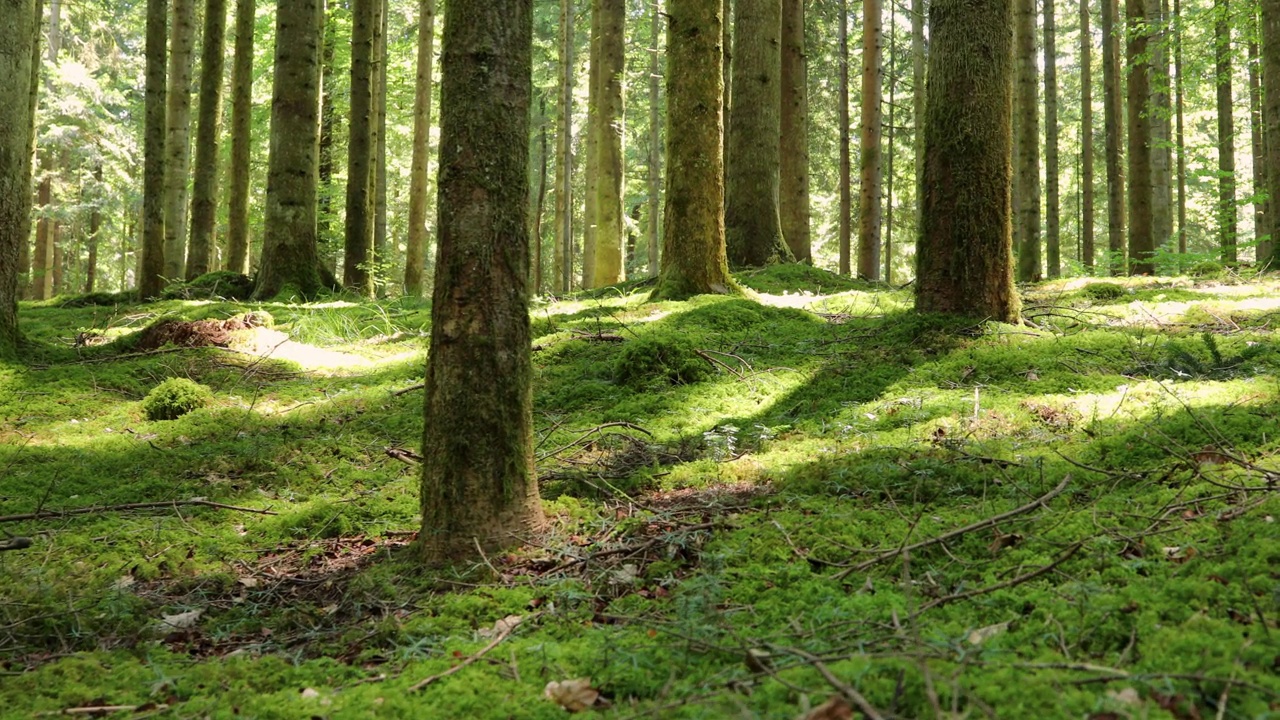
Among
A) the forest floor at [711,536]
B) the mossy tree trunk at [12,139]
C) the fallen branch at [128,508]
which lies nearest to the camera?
the forest floor at [711,536]

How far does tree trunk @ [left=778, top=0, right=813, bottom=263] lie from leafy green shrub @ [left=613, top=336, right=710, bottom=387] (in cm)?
831

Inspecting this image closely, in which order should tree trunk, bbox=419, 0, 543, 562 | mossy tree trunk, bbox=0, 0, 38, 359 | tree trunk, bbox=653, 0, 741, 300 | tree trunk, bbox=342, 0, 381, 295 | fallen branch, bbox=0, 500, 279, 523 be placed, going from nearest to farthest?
tree trunk, bbox=419, 0, 543, 562, fallen branch, bbox=0, 500, 279, 523, mossy tree trunk, bbox=0, 0, 38, 359, tree trunk, bbox=653, 0, 741, 300, tree trunk, bbox=342, 0, 381, 295

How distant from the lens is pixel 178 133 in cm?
1336

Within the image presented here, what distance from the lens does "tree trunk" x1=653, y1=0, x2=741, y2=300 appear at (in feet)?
26.3

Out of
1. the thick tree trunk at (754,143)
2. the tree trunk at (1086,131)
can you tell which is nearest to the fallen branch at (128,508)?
the thick tree trunk at (754,143)

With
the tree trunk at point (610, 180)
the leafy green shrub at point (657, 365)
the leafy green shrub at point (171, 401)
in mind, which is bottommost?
the leafy green shrub at point (171, 401)

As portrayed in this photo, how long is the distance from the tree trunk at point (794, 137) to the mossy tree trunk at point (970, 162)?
792cm

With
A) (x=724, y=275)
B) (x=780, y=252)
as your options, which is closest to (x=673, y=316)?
(x=724, y=275)

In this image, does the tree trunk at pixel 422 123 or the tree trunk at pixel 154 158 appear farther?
the tree trunk at pixel 422 123

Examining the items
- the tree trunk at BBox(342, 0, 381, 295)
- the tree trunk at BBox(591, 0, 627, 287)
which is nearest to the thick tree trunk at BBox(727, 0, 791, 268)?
the tree trunk at BBox(591, 0, 627, 287)

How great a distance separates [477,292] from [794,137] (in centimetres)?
1221

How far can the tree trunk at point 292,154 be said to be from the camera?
10.6 metres

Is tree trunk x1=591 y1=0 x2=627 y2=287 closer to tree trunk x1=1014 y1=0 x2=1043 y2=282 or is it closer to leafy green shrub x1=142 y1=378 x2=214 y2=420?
tree trunk x1=1014 y1=0 x2=1043 y2=282

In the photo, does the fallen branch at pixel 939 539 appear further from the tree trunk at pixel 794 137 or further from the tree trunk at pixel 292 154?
the tree trunk at pixel 794 137
